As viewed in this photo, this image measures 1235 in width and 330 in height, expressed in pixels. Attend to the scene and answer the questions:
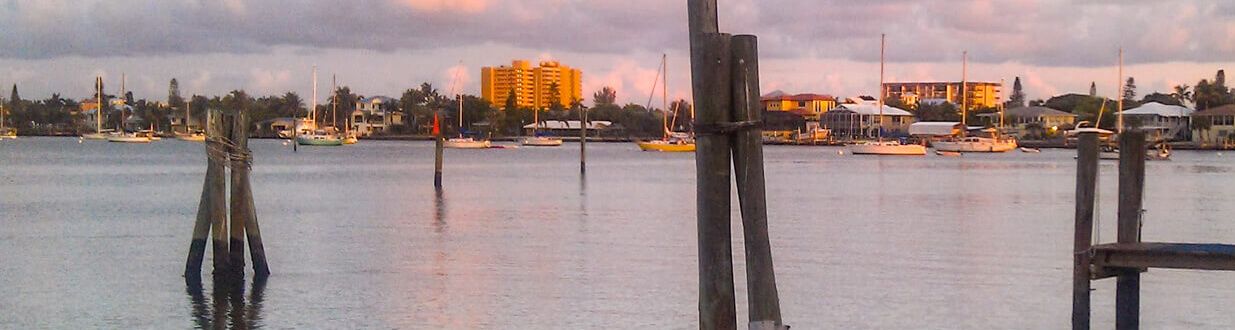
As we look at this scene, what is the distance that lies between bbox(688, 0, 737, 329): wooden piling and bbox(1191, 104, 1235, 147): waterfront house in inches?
6698

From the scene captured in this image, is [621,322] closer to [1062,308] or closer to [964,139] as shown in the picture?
[1062,308]

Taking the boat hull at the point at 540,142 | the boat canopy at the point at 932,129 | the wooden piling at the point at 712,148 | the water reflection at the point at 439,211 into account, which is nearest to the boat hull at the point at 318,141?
the boat hull at the point at 540,142

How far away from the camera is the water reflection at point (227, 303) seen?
65.5 feet

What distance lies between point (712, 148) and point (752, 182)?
0.42 m

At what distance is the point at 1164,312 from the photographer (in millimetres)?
20969

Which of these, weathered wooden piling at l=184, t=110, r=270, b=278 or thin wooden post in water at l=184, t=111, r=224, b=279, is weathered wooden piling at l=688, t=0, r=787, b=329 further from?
weathered wooden piling at l=184, t=110, r=270, b=278

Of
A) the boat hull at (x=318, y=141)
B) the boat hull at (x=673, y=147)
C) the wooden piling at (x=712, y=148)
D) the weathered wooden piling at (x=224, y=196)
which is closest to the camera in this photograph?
the wooden piling at (x=712, y=148)

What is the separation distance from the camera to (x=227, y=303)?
21.7 m

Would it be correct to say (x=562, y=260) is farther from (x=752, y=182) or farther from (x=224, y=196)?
(x=752, y=182)

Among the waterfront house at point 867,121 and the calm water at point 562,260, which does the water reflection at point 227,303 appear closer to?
the calm water at point 562,260

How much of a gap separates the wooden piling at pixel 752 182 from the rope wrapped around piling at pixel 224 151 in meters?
11.9

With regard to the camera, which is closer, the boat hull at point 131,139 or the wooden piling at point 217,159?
the wooden piling at point 217,159

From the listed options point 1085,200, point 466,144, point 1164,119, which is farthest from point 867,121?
point 1085,200

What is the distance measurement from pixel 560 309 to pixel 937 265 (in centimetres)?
899
